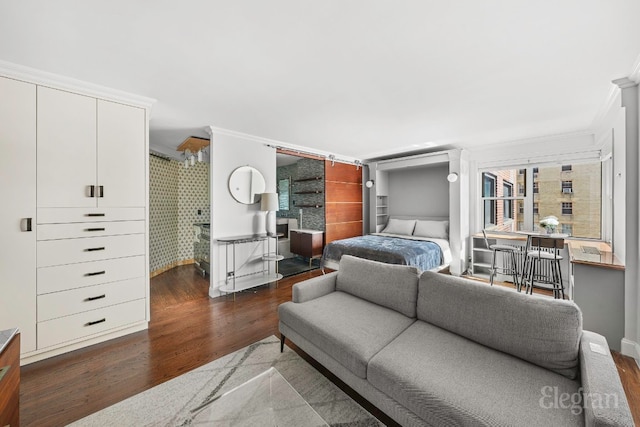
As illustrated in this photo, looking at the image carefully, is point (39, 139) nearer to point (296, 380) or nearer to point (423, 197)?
point (296, 380)

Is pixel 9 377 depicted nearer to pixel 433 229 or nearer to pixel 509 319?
pixel 509 319

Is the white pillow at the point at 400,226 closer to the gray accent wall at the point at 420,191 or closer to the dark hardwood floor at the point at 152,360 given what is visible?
the gray accent wall at the point at 420,191

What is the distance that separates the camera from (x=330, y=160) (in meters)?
5.68

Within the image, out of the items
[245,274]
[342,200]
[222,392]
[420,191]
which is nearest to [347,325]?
[222,392]

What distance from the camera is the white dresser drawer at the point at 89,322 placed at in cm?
230

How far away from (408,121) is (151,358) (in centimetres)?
398

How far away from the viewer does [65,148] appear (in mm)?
2400

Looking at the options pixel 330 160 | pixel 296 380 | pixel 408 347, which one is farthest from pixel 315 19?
pixel 330 160

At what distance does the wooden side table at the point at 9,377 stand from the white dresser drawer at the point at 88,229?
1254 mm

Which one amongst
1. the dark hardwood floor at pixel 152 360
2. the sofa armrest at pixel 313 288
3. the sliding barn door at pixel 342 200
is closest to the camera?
the dark hardwood floor at pixel 152 360

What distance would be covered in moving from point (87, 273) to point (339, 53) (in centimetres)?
308

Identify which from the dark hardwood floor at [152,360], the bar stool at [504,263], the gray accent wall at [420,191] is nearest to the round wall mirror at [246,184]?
the dark hardwood floor at [152,360]

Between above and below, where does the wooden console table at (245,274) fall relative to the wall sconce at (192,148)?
below

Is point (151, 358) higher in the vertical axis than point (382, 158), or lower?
lower
